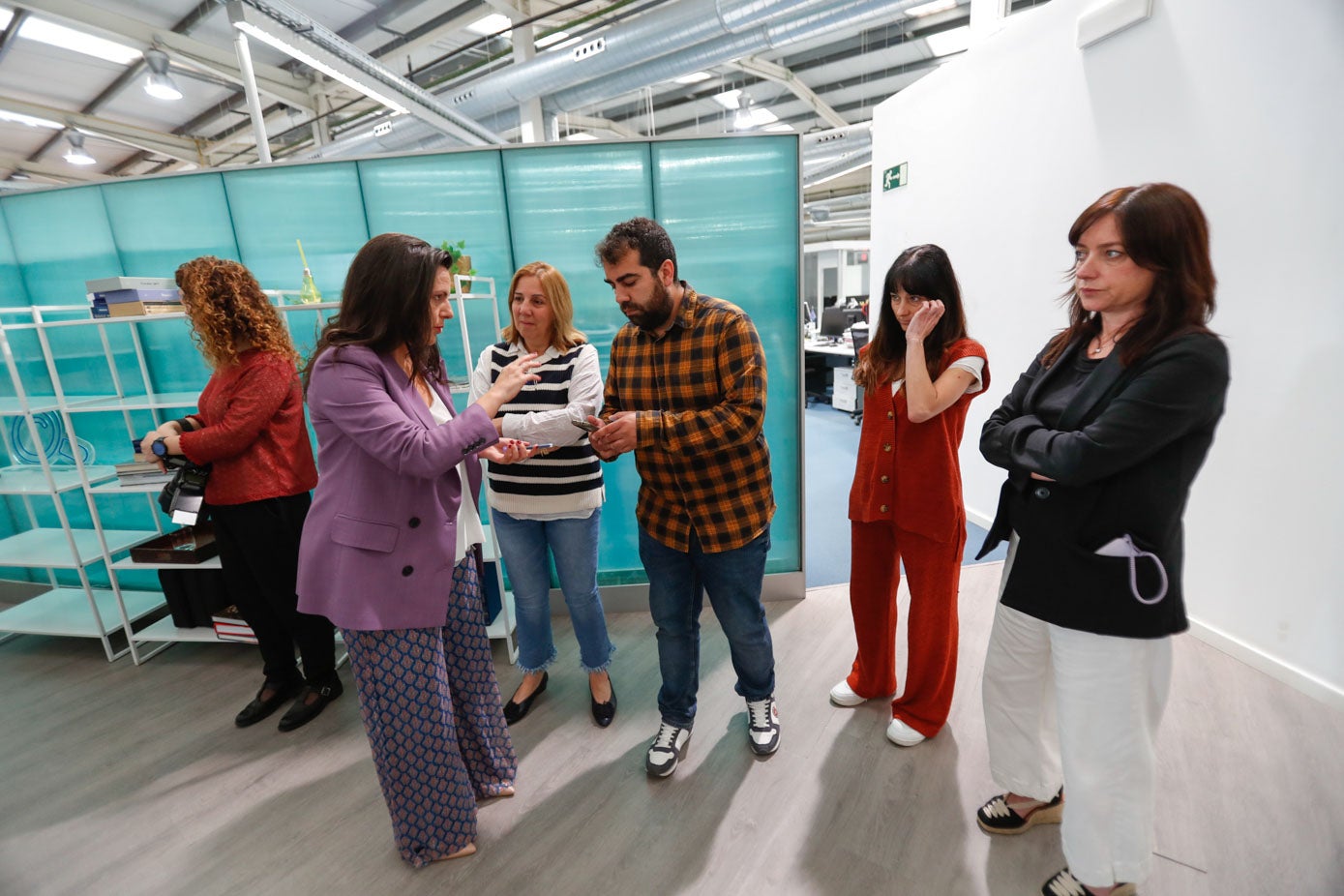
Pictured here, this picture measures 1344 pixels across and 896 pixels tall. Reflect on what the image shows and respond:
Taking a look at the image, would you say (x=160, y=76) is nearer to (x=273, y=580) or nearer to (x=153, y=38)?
(x=153, y=38)

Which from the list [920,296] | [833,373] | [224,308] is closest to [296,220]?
[224,308]

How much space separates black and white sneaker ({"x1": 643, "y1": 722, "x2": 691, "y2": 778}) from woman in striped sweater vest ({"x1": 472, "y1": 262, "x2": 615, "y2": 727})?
1.01 feet

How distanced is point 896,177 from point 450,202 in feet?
10.8

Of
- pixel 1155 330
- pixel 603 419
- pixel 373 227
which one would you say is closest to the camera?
pixel 1155 330

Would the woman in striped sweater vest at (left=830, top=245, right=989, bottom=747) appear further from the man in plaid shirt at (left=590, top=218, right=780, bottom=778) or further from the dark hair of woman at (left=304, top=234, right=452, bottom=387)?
the dark hair of woman at (left=304, top=234, right=452, bottom=387)

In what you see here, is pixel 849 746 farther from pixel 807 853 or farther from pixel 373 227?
pixel 373 227

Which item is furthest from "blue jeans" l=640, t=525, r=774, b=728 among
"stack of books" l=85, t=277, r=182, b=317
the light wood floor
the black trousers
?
"stack of books" l=85, t=277, r=182, b=317

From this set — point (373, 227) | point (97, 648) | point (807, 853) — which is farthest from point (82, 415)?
point (807, 853)

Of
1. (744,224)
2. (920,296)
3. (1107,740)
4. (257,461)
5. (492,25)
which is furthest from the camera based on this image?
(492,25)

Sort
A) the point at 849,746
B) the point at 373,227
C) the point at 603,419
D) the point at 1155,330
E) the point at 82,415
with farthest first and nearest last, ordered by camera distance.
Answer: the point at 82,415, the point at 373,227, the point at 849,746, the point at 603,419, the point at 1155,330

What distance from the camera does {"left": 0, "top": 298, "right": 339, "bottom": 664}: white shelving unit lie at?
8.46 ft

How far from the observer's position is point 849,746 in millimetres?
2061

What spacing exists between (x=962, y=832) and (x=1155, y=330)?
1484 millimetres

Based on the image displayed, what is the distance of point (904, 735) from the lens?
80.1 inches
